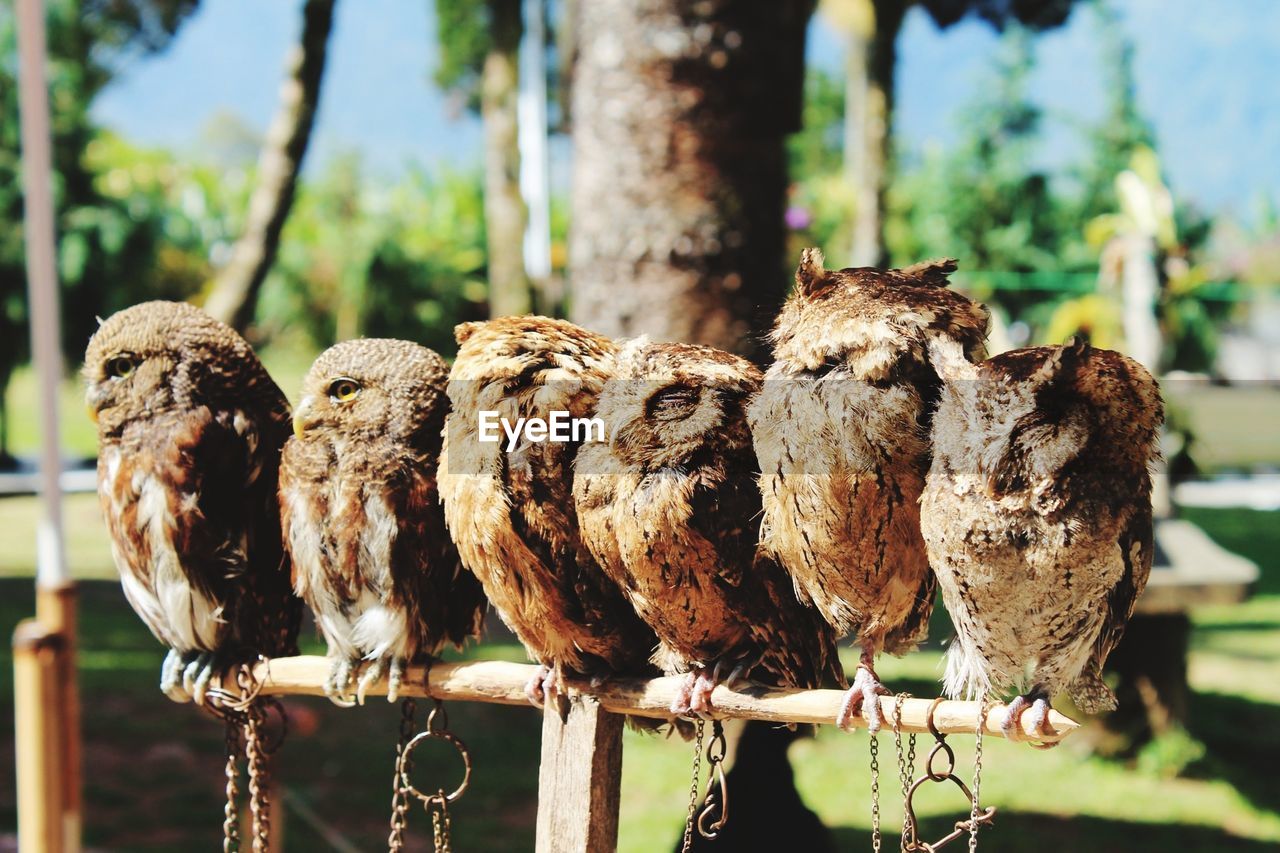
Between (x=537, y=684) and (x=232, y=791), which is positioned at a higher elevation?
(x=537, y=684)

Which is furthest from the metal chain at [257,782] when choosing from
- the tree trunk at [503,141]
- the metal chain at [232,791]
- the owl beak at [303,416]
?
the tree trunk at [503,141]

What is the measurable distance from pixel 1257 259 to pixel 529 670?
19347mm

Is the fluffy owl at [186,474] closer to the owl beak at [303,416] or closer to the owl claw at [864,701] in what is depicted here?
the owl beak at [303,416]

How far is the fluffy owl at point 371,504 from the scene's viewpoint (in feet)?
6.68

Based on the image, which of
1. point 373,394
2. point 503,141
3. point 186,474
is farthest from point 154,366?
point 503,141

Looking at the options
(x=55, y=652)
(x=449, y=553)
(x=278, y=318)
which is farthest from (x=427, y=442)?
(x=278, y=318)

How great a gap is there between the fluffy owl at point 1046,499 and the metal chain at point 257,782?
1390 millimetres

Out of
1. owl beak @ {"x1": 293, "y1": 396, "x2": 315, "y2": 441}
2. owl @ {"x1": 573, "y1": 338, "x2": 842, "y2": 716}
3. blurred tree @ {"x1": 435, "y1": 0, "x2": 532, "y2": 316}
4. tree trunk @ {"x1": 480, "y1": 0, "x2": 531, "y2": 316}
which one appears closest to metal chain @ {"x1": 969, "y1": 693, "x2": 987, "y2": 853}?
owl @ {"x1": 573, "y1": 338, "x2": 842, "y2": 716}

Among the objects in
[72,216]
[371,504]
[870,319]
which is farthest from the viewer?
[72,216]

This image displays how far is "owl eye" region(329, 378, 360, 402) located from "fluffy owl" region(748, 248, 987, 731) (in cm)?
76

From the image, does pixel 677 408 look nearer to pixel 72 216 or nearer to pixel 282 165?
pixel 282 165

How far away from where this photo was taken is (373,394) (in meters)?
2.05

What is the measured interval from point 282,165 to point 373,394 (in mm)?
4945

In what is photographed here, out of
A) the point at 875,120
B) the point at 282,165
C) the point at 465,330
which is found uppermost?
the point at 875,120
